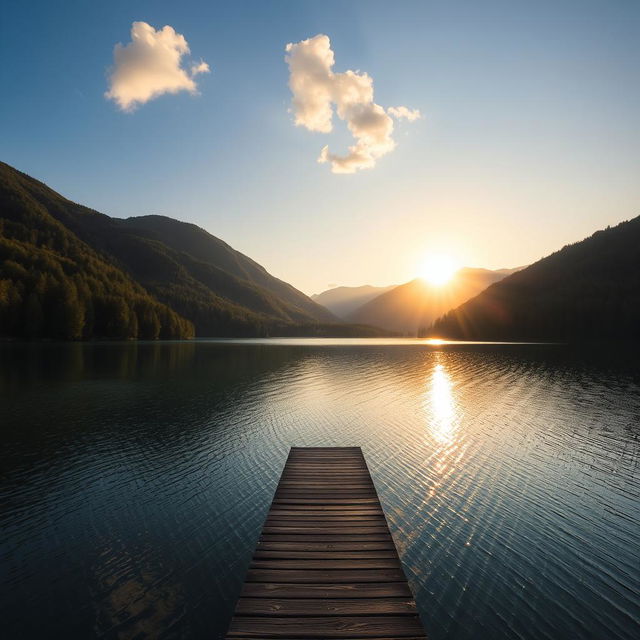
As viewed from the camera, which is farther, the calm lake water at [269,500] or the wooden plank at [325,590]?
the calm lake water at [269,500]

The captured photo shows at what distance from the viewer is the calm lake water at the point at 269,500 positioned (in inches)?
464

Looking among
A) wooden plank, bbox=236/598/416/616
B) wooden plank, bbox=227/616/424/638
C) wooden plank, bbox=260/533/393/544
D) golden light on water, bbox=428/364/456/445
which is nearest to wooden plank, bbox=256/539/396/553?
wooden plank, bbox=260/533/393/544

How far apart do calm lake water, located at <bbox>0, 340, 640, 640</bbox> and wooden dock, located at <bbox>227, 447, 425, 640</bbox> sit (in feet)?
7.19

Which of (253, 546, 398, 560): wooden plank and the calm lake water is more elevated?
(253, 546, 398, 560): wooden plank

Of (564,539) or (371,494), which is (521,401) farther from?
(371,494)

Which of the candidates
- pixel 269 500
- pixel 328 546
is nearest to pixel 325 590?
pixel 328 546

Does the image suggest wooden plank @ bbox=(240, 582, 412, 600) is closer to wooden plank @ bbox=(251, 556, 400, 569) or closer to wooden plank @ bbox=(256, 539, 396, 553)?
wooden plank @ bbox=(251, 556, 400, 569)

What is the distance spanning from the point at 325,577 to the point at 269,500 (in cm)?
966

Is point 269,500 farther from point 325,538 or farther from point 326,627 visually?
point 326,627

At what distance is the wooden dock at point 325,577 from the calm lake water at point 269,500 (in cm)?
219

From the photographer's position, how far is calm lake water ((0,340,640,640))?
1178 centimetres

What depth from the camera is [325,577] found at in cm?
1060

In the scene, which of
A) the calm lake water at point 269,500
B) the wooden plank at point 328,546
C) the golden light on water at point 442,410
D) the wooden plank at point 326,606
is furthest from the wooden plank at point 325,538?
the golden light on water at point 442,410

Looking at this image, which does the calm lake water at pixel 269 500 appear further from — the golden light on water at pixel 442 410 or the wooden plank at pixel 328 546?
the wooden plank at pixel 328 546
